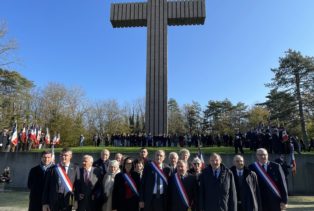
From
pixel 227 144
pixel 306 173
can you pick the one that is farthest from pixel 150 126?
pixel 306 173

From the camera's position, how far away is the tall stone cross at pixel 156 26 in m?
25.1

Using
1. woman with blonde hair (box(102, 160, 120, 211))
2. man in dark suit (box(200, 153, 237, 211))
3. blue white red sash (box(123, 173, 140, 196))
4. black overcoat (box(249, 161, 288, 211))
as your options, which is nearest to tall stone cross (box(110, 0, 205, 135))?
woman with blonde hair (box(102, 160, 120, 211))

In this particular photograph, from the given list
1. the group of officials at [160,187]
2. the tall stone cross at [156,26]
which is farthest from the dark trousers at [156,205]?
the tall stone cross at [156,26]

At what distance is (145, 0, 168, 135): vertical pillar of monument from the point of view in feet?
83.1

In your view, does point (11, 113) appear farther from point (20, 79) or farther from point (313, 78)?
point (313, 78)

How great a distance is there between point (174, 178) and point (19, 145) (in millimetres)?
16895

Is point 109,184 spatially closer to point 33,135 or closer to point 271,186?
point 271,186

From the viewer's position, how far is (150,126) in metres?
25.1

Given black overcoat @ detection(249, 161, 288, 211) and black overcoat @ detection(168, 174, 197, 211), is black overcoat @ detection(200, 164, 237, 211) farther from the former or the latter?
black overcoat @ detection(249, 161, 288, 211)

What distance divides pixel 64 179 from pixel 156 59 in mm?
21661

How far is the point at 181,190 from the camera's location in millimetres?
4836

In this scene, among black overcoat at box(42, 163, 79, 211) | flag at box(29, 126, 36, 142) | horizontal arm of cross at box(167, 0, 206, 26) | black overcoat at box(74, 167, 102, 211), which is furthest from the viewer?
horizontal arm of cross at box(167, 0, 206, 26)

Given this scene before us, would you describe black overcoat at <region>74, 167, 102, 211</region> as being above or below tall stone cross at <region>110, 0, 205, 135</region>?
below

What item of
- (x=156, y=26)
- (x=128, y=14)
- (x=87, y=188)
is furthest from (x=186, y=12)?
(x=87, y=188)
